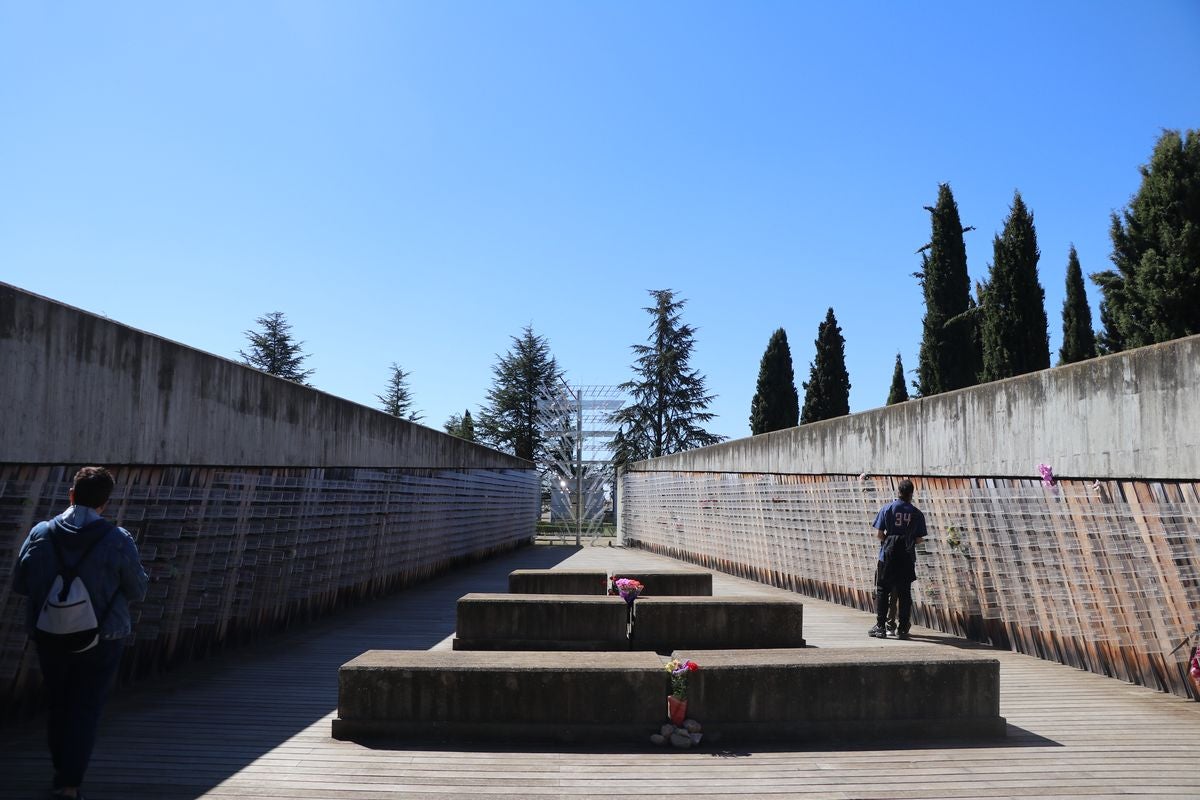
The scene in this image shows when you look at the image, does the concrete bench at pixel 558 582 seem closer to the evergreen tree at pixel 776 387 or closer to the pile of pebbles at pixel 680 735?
the pile of pebbles at pixel 680 735

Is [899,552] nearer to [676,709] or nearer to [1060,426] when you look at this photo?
[1060,426]

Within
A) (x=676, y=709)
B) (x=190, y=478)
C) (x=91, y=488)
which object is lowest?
(x=676, y=709)

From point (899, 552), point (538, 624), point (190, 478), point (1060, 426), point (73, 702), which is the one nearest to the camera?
point (73, 702)

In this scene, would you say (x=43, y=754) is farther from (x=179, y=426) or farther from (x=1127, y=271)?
(x=1127, y=271)

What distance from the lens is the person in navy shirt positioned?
10359 mm

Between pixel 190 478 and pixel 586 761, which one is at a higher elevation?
pixel 190 478

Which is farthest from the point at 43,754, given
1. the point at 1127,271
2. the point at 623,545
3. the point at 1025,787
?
the point at 623,545

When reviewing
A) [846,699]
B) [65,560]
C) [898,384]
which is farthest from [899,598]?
[898,384]

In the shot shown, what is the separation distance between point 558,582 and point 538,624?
3.18m

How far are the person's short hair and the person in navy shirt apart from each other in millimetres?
7828

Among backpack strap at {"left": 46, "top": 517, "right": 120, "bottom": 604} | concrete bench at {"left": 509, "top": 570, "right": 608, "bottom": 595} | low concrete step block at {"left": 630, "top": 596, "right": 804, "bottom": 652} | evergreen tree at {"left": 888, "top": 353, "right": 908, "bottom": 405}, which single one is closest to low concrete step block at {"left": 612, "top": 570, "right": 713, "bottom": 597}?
concrete bench at {"left": 509, "top": 570, "right": 608, "bottom": 595}

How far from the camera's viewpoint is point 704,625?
9461 millimetres

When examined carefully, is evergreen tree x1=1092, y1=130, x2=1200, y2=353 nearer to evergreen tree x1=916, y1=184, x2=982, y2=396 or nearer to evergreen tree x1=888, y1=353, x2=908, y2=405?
evergreen tree x1=916, y1=184, x2=982, y2=396

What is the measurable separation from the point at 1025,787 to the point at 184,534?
6.86m
